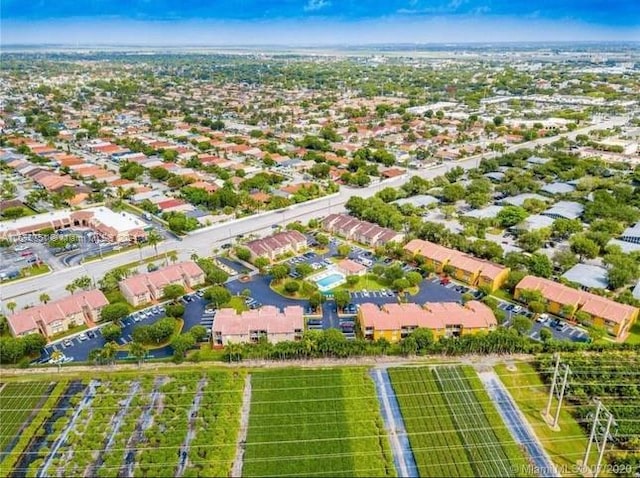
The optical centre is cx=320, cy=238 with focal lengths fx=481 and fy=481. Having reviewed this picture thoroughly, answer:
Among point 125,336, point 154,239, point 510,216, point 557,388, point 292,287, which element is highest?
point 154,239

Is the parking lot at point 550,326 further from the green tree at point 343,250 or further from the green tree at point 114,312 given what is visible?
the green tree at point 114,312

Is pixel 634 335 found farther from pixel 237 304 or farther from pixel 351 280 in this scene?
pixel 237 304

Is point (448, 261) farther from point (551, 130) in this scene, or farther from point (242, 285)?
point (551, 130)

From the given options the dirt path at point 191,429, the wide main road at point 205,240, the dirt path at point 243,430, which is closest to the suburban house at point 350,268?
the wide main road at point 205,240

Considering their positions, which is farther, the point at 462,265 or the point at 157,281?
the point at 462,265

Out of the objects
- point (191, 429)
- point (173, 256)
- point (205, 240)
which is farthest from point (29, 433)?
point (205, 240)

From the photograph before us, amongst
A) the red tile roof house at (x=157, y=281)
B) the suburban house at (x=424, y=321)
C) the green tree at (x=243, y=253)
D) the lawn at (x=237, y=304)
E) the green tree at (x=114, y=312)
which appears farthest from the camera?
the green tree at (x=243, y=253)

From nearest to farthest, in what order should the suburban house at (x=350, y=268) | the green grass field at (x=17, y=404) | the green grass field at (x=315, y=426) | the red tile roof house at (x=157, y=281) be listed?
the green grass field at (x=315, y=426)
the green grass field at (x=17, y=404)
the red tile roof house at (x=157, y=281)
the suburban house at (x=350, y=268)
